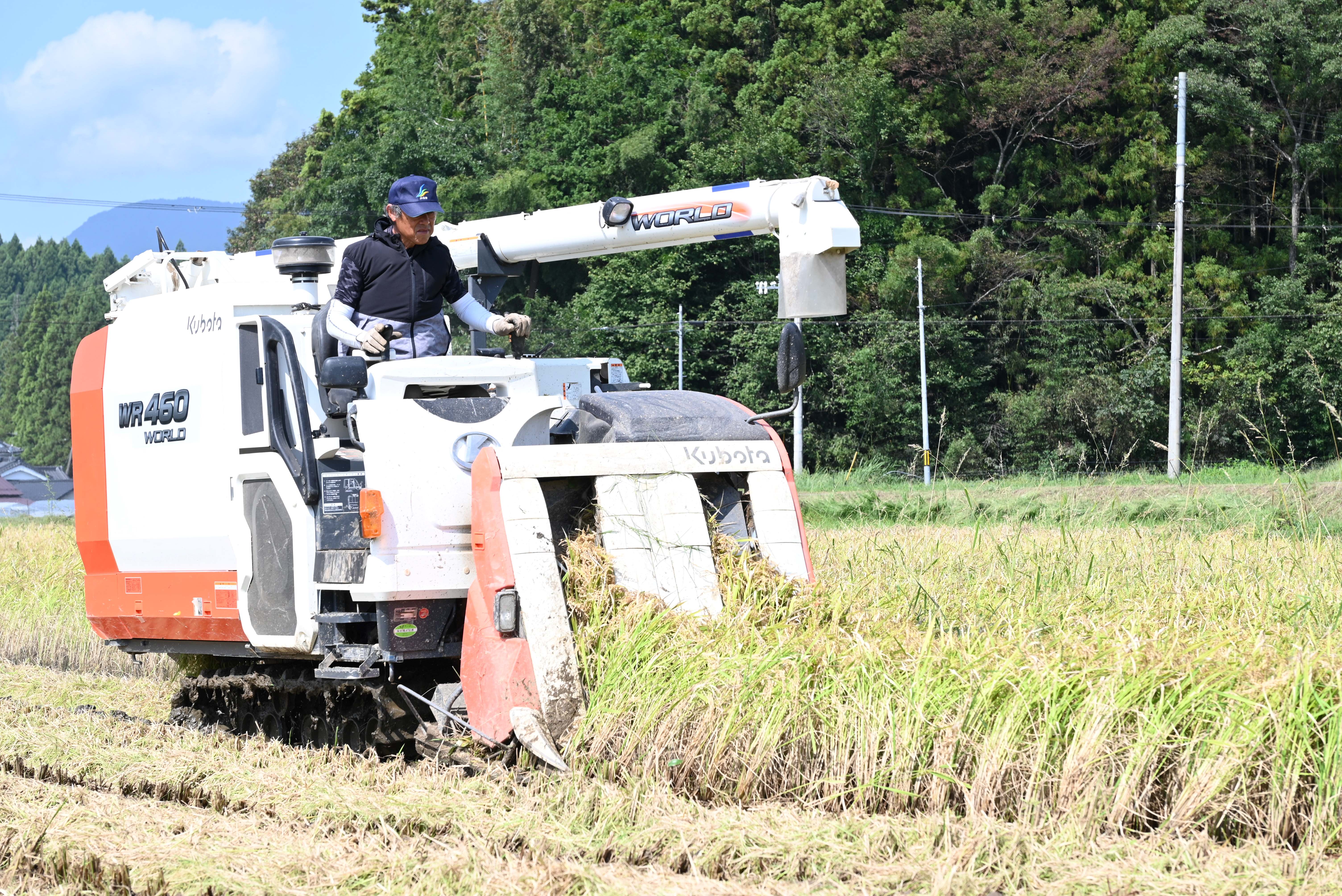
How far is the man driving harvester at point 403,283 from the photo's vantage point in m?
7.48

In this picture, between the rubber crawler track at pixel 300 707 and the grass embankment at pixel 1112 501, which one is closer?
the rubber crawler track at pixel 300 707

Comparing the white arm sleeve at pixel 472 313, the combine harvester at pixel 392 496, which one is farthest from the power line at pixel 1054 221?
the white arm sleeve at pixel 472 313

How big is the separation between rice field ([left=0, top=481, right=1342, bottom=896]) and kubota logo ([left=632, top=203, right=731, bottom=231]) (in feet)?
9.17

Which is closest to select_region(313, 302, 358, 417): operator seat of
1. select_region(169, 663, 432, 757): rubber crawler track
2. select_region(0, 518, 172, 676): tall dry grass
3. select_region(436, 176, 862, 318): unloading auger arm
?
select_region(169, 663, 432, 757): rubber crawler track

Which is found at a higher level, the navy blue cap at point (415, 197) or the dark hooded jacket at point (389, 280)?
the navy blue cap at point (415, 197)

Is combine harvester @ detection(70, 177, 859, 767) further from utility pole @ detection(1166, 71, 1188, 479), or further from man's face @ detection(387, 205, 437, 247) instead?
utility pole @ detection(1166, 71, 1188, 479)

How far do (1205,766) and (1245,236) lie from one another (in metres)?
39.6

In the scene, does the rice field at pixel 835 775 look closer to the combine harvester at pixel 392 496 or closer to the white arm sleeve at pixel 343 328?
the combine harvester at pixel 392 496

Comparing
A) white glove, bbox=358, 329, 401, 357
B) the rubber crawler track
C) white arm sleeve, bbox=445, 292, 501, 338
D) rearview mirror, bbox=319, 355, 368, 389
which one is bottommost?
the rubber crawler track

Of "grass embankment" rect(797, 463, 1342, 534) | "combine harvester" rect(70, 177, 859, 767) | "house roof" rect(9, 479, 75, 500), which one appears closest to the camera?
"combine harvester" rect(70, 177, 859, 767)

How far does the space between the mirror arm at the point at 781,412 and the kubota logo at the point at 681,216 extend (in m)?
1.85

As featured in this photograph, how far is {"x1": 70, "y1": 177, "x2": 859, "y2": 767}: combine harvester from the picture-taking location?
6.27m

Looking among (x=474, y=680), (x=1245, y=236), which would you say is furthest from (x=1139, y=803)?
(x=1245, y=236)

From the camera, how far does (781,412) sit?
22.5ft
